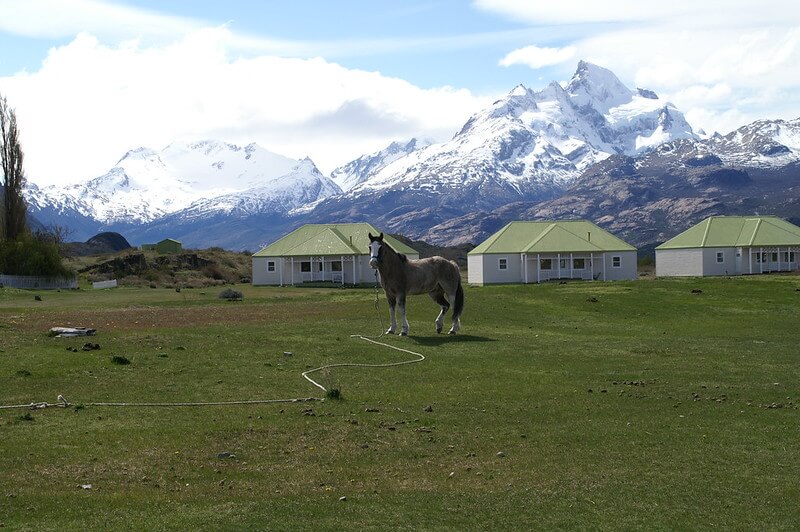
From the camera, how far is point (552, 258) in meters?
94.4

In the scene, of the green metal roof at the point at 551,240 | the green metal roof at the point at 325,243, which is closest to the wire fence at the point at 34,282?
the green metal roof at the point at 325,243

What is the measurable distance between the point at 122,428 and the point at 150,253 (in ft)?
398

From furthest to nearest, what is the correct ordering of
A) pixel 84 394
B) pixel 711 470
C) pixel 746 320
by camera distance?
pixel 746 320 < pixel 84 394 < pixel 711 470

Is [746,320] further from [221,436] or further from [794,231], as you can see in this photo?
[794,231]

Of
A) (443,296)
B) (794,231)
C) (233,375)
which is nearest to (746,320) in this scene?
(443,296)

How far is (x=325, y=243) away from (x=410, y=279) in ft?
226

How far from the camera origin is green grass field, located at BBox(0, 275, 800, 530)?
11.2 metres

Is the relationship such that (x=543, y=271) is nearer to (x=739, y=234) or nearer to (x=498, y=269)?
(x=498, y=269)

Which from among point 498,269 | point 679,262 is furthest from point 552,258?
point 679,262

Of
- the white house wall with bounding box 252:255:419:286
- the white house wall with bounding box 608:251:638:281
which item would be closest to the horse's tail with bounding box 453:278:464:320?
the white house wall with bounding box 608:251:638:281

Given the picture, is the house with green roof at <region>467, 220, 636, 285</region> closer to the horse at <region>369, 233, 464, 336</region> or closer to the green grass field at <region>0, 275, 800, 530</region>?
the horse at <region>369, 233, 464, 336</region>

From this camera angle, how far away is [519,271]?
311 feet

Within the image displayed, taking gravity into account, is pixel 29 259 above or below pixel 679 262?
above

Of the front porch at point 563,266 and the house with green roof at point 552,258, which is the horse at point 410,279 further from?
the front porch at point 563,266
